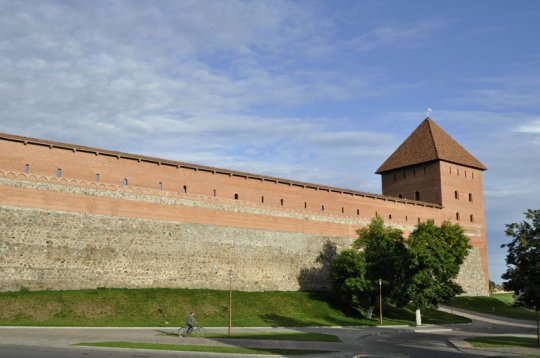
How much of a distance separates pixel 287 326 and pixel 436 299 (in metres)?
10.3

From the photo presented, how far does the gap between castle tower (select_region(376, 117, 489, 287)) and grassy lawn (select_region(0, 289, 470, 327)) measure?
16.6m

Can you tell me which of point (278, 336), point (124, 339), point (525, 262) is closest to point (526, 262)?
point (525, 262)

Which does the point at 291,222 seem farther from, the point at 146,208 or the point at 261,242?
the point at 146,208

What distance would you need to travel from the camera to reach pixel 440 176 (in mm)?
50500

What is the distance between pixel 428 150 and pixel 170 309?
32469 mm

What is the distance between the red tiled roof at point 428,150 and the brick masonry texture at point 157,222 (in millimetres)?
9670

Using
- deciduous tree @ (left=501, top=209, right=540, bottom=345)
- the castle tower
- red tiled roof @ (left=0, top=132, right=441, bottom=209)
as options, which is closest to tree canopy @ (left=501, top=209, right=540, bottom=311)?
deciduous tree @ (left=501, top=209, right=540, bottom=345)

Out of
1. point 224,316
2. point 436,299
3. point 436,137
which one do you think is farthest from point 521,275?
point 436,137

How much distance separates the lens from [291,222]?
1519 inches

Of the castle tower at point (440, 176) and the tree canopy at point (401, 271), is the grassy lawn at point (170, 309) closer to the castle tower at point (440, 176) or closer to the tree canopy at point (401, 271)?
the tree canopy at point (401, 271)

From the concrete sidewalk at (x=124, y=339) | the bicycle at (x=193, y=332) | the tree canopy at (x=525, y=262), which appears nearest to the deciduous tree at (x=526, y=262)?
the tree canopy at (x=525, y=262)

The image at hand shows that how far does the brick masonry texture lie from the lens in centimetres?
2758

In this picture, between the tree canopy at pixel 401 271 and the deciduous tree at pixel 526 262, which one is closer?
the deciduous tree at pixel 526 262

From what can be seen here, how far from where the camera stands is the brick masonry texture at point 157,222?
90.5 ft
